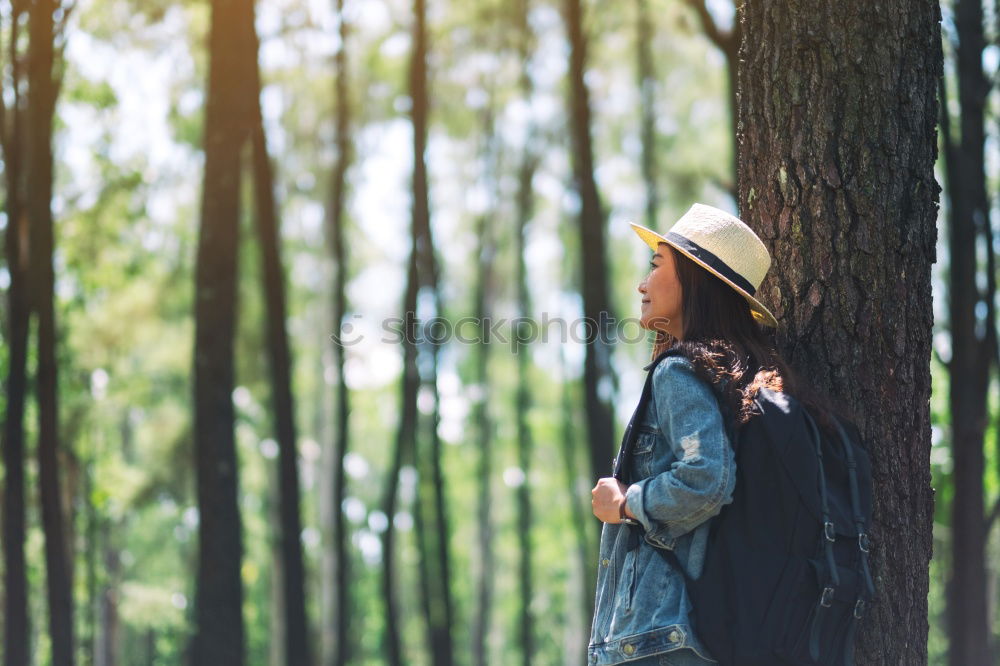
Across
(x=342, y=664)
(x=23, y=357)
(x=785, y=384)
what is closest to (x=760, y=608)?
(x=785, y=384)

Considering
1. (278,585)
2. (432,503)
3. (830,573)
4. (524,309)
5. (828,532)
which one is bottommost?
(278,585)

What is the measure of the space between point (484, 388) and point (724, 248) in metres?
23.5

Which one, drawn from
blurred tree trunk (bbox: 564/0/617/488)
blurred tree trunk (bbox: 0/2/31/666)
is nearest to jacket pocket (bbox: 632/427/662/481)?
blurred tree trunk (bbox: 564/0/617/488)

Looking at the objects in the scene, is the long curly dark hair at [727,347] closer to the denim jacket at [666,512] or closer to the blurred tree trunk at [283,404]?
the denim jacket at [666,512]

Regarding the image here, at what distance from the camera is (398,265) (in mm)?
26859

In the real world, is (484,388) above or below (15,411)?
below

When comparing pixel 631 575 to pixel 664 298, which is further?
pixel 664 298

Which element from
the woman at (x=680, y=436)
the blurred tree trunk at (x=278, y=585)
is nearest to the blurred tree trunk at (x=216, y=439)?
the blurred tree trunk at (x=278, y=585)

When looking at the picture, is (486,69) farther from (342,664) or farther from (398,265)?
(342,664)

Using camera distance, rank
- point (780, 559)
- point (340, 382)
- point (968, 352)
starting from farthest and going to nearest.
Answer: point (340, 382) → point (968, 352) → point (780, 559)

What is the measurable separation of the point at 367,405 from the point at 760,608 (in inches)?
1437

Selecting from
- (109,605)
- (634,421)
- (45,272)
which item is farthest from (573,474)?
(634,421)

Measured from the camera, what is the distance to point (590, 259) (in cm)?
1400

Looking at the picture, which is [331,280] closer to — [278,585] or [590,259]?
[278,585]
